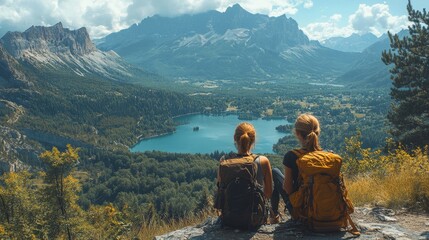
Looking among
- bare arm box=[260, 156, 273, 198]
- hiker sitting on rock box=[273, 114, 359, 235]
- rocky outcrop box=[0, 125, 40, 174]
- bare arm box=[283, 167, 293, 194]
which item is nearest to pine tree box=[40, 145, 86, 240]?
bare arm box=[260, 156, 273, 198]

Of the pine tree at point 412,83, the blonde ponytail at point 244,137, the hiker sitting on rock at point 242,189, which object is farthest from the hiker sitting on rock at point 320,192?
the pine tree at point 412,83

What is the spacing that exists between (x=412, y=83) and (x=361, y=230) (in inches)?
875

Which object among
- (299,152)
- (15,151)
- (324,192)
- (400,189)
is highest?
(15,151)

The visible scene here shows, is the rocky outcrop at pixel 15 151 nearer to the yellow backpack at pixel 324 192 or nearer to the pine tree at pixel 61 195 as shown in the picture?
the pine tree at pixel 61 195

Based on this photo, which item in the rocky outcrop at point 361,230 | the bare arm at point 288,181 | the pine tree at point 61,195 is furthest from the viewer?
the pine tree at point 61,195

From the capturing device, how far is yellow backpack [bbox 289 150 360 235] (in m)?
7.45

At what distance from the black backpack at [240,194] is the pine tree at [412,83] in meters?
20.8

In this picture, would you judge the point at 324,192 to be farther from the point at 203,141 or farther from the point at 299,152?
the point at 203,141

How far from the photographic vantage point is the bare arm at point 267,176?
27.7 feet

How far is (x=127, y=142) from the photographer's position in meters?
178

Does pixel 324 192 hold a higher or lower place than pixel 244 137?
lower

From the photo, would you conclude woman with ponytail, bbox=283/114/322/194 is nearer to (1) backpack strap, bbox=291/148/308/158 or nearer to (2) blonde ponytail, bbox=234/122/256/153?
(1) backpack strap, bbox=291/148/308/158

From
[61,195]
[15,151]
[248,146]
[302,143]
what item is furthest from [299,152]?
[15,151]

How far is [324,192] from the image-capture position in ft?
24.5
